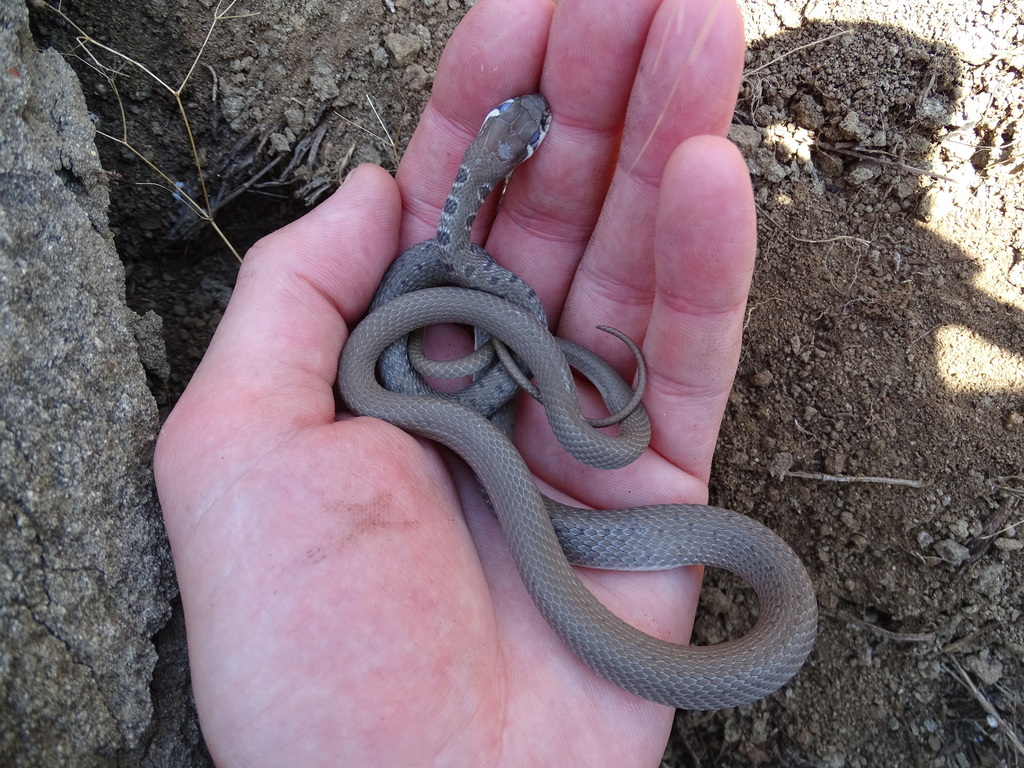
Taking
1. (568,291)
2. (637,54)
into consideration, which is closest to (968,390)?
(568,291)

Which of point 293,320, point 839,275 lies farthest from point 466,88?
point 839,275

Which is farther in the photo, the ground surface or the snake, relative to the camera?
the ground surface

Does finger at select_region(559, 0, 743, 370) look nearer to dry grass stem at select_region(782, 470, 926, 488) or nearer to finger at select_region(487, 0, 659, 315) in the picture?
finger at select_region(487, 0, 659, 315)

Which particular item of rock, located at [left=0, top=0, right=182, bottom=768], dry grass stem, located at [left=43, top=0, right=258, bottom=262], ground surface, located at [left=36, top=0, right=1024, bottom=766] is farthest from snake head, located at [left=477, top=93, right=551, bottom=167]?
rock, located at [left=0, top=0, right=182, bottom=768]

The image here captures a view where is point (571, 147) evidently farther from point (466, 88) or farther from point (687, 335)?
point (687, 335)

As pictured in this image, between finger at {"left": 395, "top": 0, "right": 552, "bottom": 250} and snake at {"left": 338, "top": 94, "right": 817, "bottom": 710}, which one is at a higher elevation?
finger at {"left": 395, "top": 0, "right": 552, "bottom": 250}

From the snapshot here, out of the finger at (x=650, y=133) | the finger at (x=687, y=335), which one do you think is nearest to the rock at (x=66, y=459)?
the finger at (x=687, y=335)

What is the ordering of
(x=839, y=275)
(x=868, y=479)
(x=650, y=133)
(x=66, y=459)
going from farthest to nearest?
(x=839, y=275)
(x=868, y=479)
(x=650, y=133)
(x=66, y=459)
